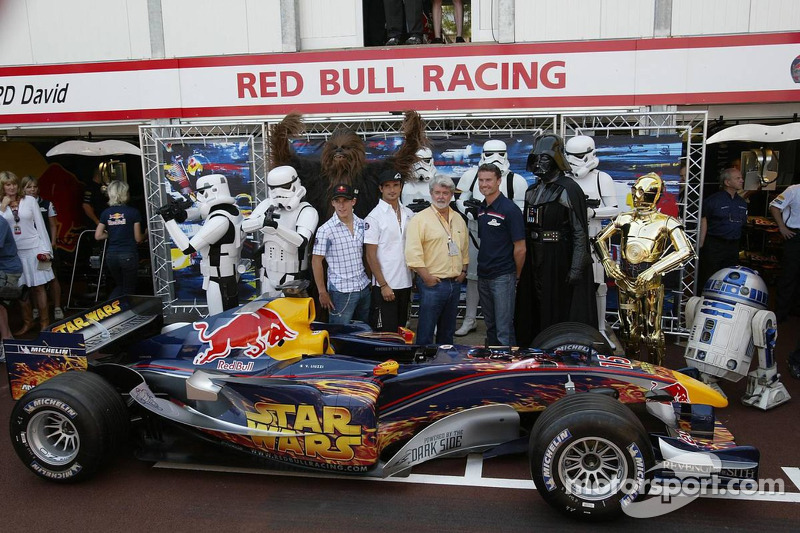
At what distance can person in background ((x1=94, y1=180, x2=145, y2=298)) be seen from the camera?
7461 millimetres

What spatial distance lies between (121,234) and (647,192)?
228 inches

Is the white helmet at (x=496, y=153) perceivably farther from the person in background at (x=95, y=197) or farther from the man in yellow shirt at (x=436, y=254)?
the person in background at (x=95, y=197)

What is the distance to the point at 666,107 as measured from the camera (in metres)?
7.27

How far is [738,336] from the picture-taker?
4789mm

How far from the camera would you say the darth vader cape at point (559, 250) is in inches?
214

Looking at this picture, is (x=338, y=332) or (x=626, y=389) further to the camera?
(x=338, y=332)

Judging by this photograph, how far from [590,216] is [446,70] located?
2574mm

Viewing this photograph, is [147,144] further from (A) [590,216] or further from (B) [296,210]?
(A) [590,216]

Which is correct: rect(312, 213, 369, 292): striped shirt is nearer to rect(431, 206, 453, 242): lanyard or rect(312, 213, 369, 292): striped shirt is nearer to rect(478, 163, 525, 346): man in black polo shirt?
rect(431, 206, 453, 242): lanyard

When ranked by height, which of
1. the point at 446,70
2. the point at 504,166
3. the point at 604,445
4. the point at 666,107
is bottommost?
the point at 604,445

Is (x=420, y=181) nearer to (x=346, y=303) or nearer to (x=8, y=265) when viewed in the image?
(x=346, y=303)

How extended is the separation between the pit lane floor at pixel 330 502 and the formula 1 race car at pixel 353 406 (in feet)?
0.56

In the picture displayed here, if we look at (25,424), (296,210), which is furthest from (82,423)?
(296,210)

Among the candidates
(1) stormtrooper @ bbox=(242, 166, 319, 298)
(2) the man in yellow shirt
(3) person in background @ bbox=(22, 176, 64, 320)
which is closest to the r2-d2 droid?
(2) the man in yellow shirt
